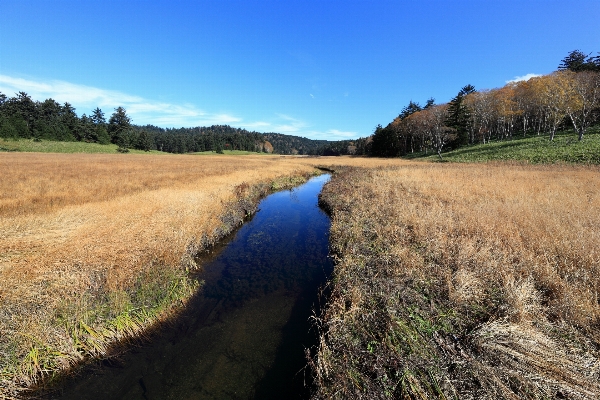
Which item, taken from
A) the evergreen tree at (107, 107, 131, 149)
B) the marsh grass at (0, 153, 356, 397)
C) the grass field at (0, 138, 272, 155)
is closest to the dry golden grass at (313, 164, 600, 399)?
the marsh grass at (0, 153, 356, 397)

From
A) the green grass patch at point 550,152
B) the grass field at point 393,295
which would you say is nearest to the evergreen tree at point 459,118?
the green grass patch at point 550,152

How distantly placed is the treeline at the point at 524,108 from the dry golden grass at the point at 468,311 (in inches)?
1758

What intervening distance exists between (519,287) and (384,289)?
2734mm

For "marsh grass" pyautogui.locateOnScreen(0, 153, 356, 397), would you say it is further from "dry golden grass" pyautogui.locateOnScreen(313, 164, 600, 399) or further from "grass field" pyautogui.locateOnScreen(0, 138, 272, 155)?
"grass field" pyautogui.locateOnScreen(0, 138, 272, 155)

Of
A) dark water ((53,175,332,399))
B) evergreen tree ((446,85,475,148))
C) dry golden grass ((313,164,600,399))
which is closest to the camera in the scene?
dry golden grass ((313,164,600,399))

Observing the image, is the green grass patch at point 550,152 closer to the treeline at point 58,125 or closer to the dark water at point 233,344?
the dark water at point 233,344

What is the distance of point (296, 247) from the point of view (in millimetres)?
11922

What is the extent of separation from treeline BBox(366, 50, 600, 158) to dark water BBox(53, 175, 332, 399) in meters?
50.1

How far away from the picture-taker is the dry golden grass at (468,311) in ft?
12.0

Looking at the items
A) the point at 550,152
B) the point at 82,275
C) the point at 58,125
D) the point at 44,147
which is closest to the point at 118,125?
the point at 58,125

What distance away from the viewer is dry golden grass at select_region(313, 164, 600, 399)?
3.66 m

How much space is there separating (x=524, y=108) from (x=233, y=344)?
2924 inches

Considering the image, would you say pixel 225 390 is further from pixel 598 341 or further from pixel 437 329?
pixel 598 341

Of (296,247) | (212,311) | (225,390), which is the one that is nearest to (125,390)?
(225,390)
